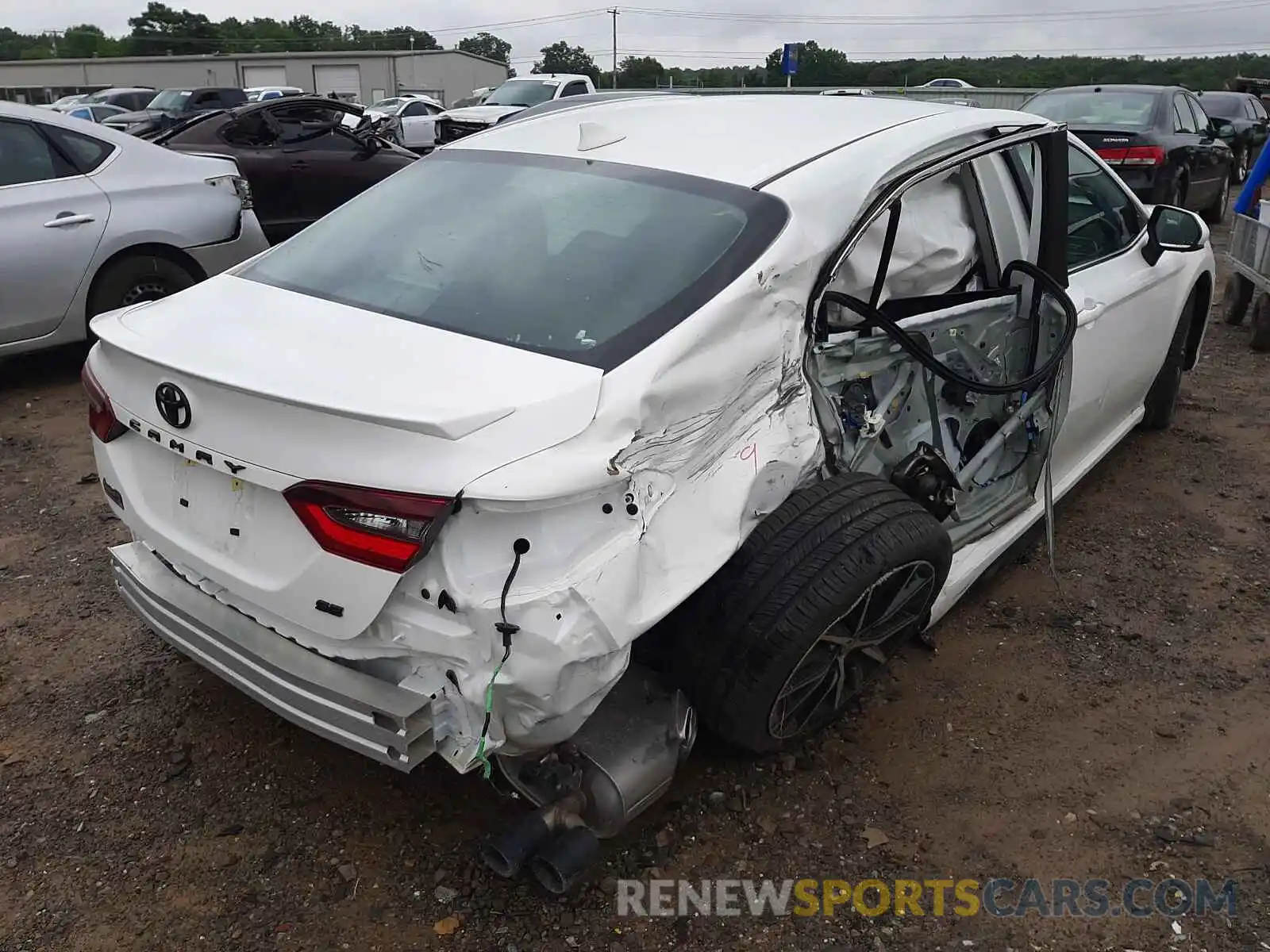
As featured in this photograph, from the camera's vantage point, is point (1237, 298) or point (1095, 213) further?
point (1237, 298)

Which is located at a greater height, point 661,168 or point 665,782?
point 661,168

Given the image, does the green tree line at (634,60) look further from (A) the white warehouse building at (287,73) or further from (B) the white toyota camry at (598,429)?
(B) the white toyota camry at (598,429)

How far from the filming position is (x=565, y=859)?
6.81ft

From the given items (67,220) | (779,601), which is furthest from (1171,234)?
(67,220)

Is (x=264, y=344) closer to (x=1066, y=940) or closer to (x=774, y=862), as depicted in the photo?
Result: (x=774, y=862)

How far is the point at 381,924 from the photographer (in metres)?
2.18

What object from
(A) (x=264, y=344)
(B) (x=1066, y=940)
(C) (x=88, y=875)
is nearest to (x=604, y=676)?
(A) (x=264, y=344)

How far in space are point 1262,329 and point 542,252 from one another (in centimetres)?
614

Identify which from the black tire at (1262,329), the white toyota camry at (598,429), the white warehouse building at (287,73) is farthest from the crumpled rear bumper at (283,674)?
the white warehouse building at (287,73)

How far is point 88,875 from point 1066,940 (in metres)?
2.25

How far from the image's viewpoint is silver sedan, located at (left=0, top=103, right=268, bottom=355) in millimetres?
5164

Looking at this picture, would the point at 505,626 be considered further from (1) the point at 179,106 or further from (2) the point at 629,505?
(1) the point at 179,106

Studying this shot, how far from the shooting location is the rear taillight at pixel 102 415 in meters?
2.40

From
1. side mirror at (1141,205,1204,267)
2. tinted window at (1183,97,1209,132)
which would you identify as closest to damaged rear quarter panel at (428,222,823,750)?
side mirror at (1141,205,1204,267)
